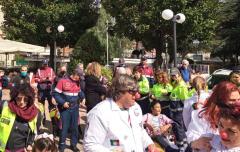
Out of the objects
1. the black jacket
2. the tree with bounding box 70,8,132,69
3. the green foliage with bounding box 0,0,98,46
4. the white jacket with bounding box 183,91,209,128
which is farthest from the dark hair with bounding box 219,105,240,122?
the green foliage with bounding box 0,0,98,46

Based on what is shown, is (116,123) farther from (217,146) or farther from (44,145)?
(217,146)

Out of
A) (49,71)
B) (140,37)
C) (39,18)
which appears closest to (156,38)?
(140,37)

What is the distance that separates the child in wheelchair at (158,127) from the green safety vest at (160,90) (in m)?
1.63

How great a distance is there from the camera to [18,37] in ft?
111

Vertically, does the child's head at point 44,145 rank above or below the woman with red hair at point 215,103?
below

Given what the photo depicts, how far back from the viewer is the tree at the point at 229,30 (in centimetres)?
3394

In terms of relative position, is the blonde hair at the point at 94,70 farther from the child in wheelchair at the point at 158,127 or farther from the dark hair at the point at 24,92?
the dark hair at the point at 24,92

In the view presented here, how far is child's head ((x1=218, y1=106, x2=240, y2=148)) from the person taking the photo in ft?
8.09

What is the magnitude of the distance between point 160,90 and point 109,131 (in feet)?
20.9

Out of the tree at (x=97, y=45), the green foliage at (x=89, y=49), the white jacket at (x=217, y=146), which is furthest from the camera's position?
the tree at (x=97, y=45)

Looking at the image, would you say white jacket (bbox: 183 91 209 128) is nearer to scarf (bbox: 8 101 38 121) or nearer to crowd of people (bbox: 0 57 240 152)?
crowd of people (bbox: 0 57 240 152)

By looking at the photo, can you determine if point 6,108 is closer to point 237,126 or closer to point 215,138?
point 215,138

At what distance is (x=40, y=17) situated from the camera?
110ft

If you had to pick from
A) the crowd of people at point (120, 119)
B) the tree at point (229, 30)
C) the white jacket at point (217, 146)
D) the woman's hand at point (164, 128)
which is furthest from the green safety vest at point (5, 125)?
the tree at point (229, 30)
